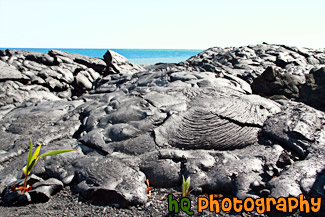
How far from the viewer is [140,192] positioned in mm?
3240

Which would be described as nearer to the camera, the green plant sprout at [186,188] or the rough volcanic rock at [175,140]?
the green plant sprout at [186,188]

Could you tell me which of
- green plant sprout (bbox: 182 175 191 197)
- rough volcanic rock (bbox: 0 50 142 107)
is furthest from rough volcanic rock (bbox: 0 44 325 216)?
rough volcanic rock (bbox: 0 50 142 107)

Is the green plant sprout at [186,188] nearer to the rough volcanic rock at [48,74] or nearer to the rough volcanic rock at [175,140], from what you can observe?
the rough volcanic rock at [175,140]

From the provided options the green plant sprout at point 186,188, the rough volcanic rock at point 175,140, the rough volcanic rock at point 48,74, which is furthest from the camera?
the rough volcanic rock at point 48,74

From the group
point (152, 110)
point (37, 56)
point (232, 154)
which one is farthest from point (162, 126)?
point (37, 56)

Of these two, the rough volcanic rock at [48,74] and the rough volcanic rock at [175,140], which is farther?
the rough volcanic rock at [48,74]

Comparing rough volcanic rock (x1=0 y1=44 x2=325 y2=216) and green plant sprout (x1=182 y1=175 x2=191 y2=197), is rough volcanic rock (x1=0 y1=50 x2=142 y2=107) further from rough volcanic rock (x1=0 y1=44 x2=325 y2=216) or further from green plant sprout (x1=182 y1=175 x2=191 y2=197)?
green plant sprout (x1=182 y1=175 x2=191 y2=197)

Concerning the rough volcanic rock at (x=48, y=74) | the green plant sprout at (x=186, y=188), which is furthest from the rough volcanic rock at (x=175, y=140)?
the rough volcanic rock at (x=48, y=74)

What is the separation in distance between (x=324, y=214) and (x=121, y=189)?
2063 mm

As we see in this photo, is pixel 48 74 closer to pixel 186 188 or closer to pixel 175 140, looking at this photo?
pixel 175 140

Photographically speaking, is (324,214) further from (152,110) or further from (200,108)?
(152,110)

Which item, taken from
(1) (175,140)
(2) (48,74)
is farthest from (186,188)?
(2) (48,74)

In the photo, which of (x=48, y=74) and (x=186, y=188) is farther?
(x=48, y=74)

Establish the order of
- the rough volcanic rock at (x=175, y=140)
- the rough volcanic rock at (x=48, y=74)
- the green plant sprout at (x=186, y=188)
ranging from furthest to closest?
the rough volcanic rock at (x=48, y=74) < the rough volcanic rock at (x=175, y=140) < the green plant sprout at (x=186, y=188)
